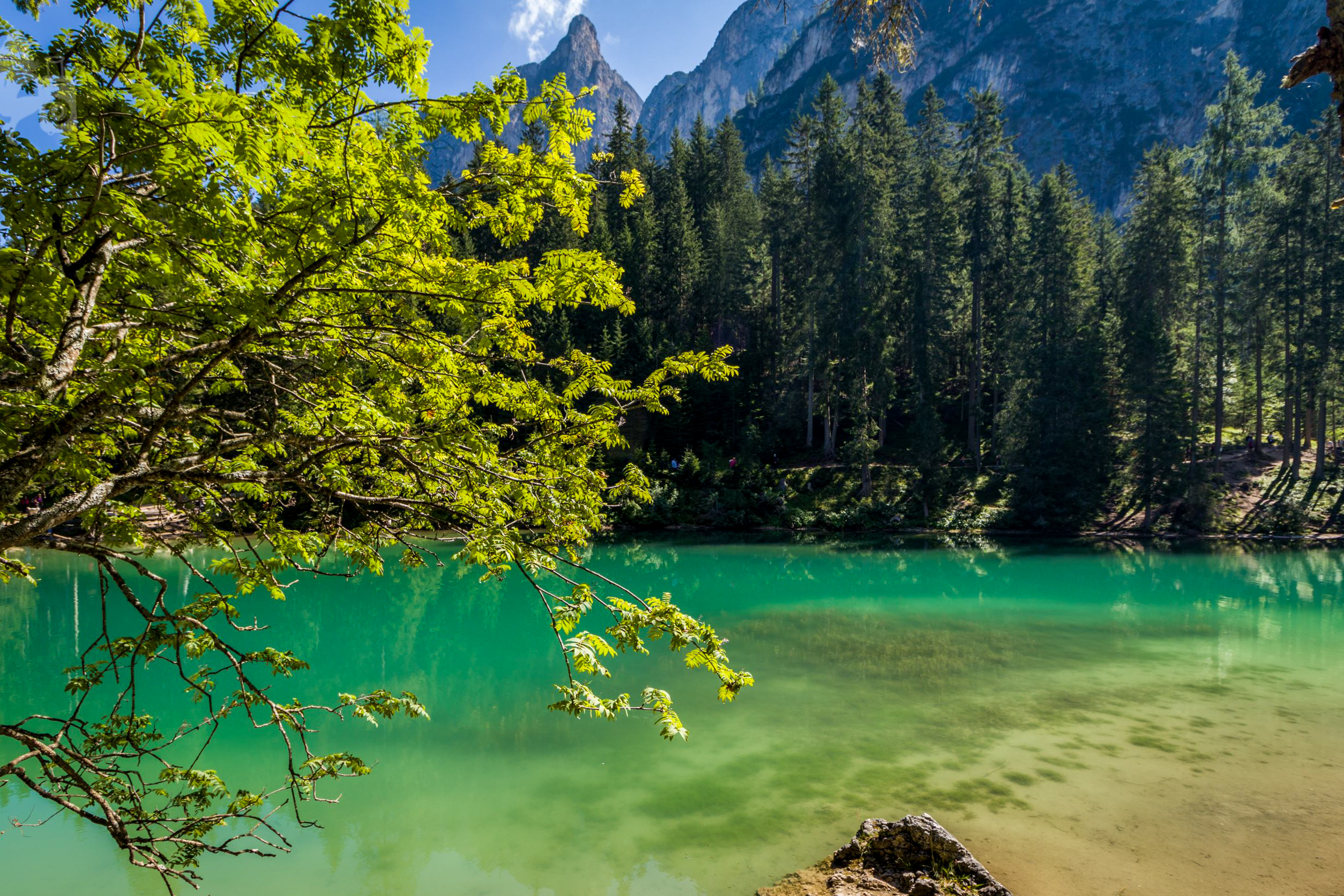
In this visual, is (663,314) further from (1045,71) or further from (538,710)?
(1045,71)

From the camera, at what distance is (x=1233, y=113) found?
29.7 metres

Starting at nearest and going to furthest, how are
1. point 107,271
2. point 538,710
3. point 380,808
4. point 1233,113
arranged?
1. point 107,271
2. point 380,808
3. point 538,710
4. point 1233,113

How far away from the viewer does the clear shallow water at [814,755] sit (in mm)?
6688

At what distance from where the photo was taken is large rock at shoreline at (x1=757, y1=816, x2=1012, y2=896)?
579cm

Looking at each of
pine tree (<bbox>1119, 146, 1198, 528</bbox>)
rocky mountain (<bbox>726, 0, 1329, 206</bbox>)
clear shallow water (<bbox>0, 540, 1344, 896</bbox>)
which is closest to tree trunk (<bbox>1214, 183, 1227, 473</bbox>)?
pine tree (<bbox>1119, 146, 1198, 528</bbox>)

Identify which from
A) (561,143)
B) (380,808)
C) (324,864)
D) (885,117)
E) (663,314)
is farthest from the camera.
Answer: (663,314)

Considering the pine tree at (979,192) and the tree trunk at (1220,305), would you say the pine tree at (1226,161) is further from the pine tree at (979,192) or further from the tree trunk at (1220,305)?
the pine tree at (979,192)

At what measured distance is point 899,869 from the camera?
20.0ft

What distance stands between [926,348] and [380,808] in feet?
107

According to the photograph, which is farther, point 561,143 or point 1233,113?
point 1233,113

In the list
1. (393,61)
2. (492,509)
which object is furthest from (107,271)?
(492,509)

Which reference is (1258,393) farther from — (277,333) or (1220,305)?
(277,333)

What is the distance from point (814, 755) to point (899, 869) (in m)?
2.81

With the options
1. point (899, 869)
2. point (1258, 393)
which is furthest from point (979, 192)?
point (899, 869)
